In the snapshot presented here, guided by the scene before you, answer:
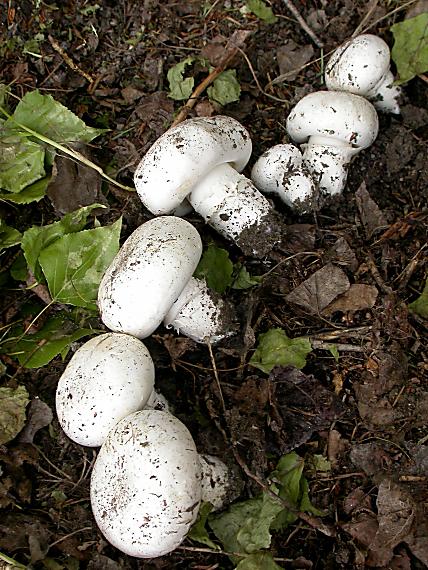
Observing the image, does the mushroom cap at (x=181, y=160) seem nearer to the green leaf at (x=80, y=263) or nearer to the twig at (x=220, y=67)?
the green leaf at (x=80, y=263)

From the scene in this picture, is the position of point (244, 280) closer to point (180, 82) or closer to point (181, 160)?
point (181, 160)

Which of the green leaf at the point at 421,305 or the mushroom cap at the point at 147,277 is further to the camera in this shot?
the green leaf at the point at 421,305

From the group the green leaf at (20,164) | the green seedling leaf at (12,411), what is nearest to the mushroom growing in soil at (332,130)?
the green leaf at (20,164)

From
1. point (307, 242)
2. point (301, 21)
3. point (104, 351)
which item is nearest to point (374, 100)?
point (301, 21)

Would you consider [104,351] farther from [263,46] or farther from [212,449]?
[263,46]

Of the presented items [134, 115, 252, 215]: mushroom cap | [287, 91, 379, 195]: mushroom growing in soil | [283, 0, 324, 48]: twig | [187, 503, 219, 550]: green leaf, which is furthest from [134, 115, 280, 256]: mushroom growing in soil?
[187, 503, 219, 550]: green leaf
